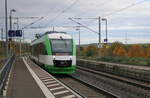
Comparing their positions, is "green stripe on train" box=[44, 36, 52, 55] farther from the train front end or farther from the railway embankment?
the railway embankment

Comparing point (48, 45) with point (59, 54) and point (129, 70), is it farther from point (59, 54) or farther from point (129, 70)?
point (129, 70)

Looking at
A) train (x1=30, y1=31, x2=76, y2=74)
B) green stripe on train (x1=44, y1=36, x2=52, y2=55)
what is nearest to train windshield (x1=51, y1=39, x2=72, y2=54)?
train (x1=30, y1=31, x2=76, y2=74)

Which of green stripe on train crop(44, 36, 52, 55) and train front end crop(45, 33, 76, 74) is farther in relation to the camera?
green stripe on train crop(44, 36, 52, 55)

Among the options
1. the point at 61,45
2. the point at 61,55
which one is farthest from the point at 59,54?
the point at 61,45

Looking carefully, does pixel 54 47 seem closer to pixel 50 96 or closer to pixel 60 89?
pixel 60 89

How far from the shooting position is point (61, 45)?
26.3m

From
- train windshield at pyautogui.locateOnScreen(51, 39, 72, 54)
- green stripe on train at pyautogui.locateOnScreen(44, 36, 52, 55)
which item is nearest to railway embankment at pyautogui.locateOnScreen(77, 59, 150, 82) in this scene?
train windshield at pyautogui.locateOnScreen(51, 39, 72, 54)

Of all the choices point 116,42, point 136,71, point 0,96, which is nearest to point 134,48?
point 116,42

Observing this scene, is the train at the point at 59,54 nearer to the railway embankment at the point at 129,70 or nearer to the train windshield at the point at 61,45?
the train windshield at the point at 61,45

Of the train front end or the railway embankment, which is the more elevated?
the train front end

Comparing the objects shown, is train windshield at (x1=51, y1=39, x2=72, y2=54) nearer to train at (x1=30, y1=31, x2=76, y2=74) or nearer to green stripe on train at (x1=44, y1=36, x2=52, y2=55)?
train at (x1=30, y1=31, x2=76, y2=74)

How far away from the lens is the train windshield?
25.9 metres

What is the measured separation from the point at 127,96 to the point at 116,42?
9446 centimetres

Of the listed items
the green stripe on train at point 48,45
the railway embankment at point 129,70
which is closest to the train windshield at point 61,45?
the green stripe on train at point 48,45
